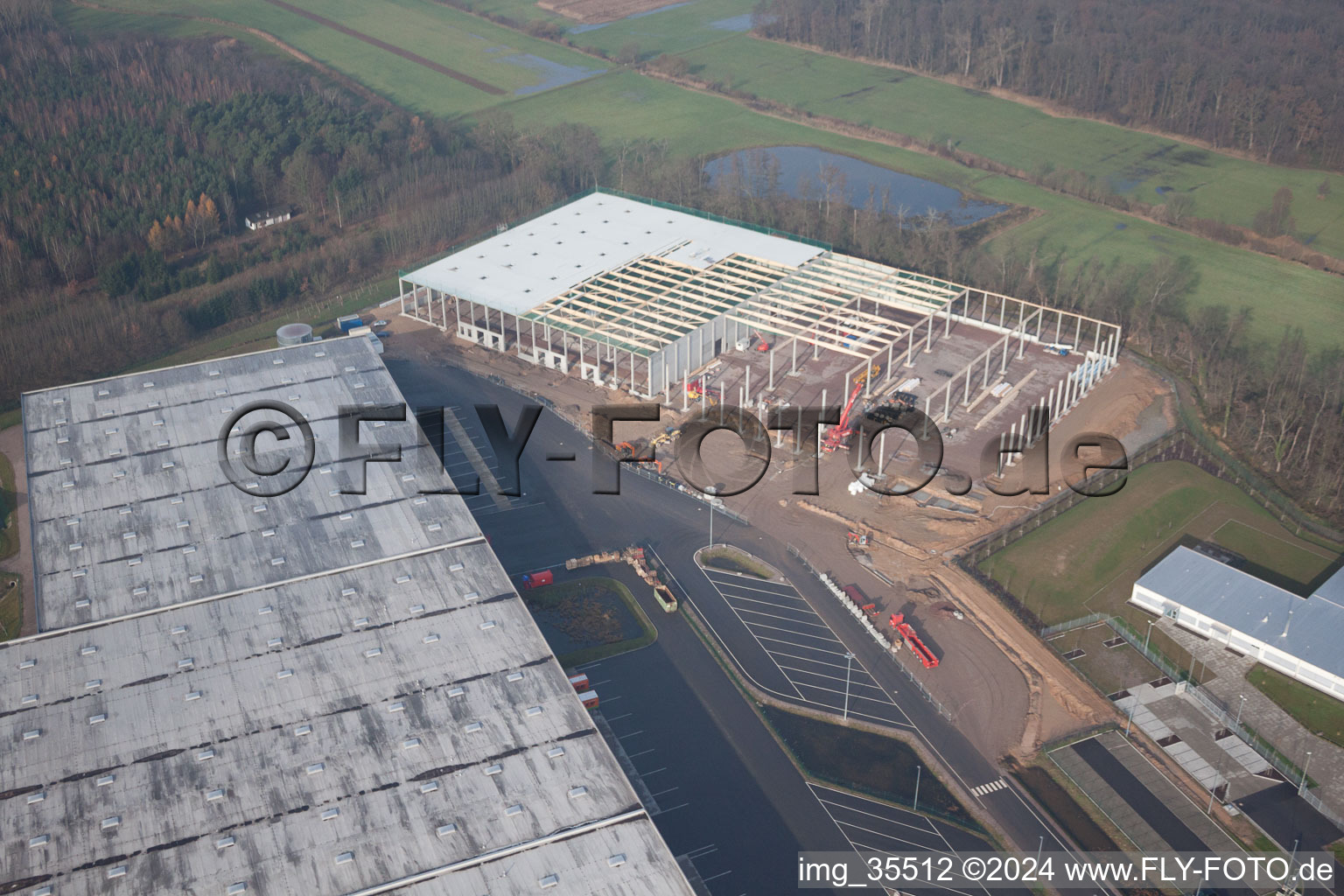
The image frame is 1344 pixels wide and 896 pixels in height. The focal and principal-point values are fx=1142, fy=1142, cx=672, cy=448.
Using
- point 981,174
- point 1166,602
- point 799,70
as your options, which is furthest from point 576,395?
point 799,70

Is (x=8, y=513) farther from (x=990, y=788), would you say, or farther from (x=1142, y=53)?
(x=1142, y=53)

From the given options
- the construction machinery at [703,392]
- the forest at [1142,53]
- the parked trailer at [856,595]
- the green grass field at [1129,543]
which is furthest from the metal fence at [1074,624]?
the forest at [1142,53]

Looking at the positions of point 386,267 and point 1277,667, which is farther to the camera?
point 386,267

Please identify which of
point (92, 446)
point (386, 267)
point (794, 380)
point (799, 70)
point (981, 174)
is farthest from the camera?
point (799, 70)

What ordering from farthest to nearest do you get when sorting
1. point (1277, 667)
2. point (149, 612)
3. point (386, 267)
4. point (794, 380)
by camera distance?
point (386, 267) → point (794, 380) → point (1277, 667) → point (149, 612)

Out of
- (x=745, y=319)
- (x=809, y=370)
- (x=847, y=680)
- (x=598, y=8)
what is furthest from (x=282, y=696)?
(x=598, y=8)

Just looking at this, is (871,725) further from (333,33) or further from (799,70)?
(333,33)

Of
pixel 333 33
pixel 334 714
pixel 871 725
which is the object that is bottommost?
pixel 871 725
